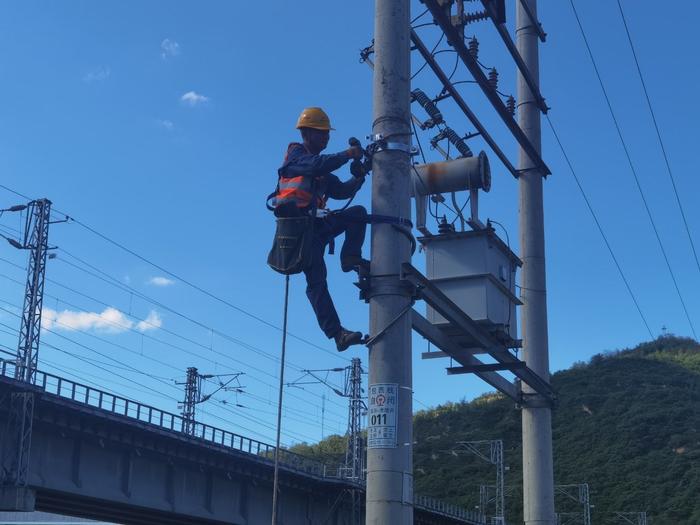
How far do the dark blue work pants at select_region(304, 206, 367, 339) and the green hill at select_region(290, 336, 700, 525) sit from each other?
74.7 metres

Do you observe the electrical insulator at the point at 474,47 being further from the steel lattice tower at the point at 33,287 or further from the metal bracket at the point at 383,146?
the steel lattice tower at the point at 33,287

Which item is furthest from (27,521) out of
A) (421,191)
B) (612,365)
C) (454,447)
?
(421,191)

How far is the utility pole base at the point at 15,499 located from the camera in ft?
107

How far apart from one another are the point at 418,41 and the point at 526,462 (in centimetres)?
713

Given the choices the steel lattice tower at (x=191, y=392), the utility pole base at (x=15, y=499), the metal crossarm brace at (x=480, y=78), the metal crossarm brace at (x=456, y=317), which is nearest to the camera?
the metal crossarm brace at (x=456, y=317)

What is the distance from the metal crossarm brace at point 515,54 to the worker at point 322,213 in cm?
451

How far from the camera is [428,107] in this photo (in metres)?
11.6

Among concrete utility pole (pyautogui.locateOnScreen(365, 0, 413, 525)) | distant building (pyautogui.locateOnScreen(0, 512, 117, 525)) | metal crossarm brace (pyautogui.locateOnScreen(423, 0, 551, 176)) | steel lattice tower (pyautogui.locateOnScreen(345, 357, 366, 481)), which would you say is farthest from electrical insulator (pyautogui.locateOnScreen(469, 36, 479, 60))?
distant building (pyautogui.locateOnScreen(0, 512, 117, 525))

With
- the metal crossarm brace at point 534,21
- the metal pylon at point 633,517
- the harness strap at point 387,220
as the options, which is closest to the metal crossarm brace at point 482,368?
the harness strap at point 387,220

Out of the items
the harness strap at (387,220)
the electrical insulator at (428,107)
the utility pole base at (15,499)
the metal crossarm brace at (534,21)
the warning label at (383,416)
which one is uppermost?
the metal crossarm brace at (534,21)

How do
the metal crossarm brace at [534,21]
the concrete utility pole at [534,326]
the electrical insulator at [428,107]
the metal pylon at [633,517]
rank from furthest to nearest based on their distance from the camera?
1. the metal pylon at [633,517]
2. the metal crossarm brace at [534,21]
3. the concrete utility pole at [534,326]
4. the electrical insulator at [428,107]

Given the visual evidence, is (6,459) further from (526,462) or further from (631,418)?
(631,418)

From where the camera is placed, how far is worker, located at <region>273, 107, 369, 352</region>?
8.31m

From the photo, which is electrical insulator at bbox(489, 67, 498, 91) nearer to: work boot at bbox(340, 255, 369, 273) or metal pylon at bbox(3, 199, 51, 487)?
work boot at bbox(340, 255, 369, 273)
